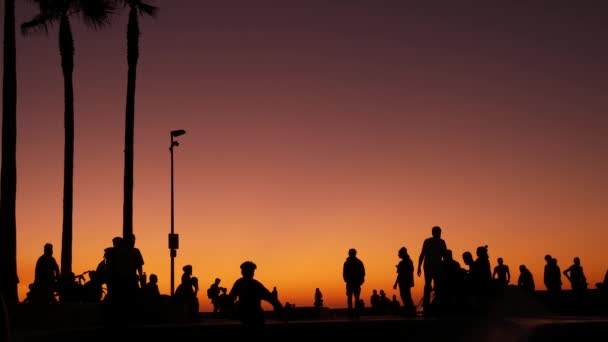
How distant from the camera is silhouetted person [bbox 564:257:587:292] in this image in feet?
88.0

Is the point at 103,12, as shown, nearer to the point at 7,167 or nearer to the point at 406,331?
the point at 7,167

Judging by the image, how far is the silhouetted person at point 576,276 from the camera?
26.8m

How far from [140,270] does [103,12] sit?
48.2 feet

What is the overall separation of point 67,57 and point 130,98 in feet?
9.07

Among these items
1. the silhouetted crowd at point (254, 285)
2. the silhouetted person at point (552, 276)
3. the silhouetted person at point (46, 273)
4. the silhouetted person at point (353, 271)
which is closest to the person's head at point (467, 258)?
the silhouetted crowd at point (254, 285)

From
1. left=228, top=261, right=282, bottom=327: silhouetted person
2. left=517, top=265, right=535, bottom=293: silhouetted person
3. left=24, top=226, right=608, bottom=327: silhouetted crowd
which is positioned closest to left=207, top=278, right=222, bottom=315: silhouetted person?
left=24, top=226, right=608, bottom=327: silhouetted crowd

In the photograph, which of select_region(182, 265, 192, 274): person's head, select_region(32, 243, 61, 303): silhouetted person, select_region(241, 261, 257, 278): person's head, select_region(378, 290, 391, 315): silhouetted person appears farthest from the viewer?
select_region(378, 290, 391, 315): silhouetted person

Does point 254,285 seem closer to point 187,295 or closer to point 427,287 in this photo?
point 427,287

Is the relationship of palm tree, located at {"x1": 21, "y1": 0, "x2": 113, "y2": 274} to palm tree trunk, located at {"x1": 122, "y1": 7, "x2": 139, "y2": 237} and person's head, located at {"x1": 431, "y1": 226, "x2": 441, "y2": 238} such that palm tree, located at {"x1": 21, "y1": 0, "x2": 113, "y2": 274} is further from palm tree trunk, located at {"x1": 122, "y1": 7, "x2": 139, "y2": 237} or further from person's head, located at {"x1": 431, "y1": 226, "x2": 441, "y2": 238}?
person's head, located at {"x1": 431, "y1": 226, "x2": 441, "y2": 238}

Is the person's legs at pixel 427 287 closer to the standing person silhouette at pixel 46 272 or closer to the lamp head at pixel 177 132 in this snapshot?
the standing person silhouette at pixel 46 272

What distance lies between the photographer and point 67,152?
2973 cm

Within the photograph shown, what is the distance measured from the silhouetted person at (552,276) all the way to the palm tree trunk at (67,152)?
47.1 ft

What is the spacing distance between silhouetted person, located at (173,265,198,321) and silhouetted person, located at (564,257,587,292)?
10.9 meters

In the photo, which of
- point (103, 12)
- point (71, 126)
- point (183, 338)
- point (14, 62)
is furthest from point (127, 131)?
point (183, 338)
